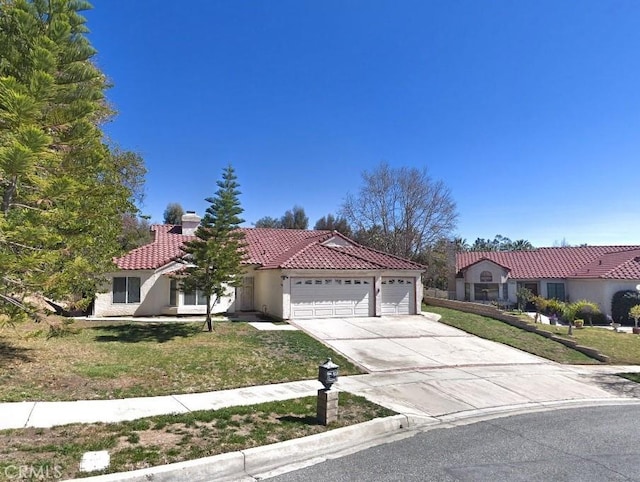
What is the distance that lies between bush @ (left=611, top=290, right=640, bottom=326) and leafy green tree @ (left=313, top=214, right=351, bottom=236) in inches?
924

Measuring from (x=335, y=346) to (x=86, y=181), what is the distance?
9255 millimetres

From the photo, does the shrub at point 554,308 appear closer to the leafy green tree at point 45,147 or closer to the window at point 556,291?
the window at point 556,291

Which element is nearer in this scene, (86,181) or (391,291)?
(86,181)

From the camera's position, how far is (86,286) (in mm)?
14344

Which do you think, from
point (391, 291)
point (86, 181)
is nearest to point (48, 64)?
point (86, 181)

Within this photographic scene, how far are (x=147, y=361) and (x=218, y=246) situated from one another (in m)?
5.24

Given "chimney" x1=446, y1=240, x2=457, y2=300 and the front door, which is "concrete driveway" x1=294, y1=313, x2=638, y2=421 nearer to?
the front door

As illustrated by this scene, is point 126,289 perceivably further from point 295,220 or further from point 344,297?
point 295,220

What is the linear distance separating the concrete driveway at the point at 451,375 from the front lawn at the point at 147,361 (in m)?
→ 1.44

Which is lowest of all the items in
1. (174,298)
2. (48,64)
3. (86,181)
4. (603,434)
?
(603,434)

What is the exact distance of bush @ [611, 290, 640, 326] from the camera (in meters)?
28.5

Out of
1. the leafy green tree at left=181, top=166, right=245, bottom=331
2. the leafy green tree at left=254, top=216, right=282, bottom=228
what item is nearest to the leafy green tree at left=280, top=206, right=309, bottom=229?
the leafy green tree at left=254, top=216, right=282, bottom=228

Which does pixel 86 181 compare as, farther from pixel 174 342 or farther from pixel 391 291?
pixel 391 291

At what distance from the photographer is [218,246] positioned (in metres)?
15.7
